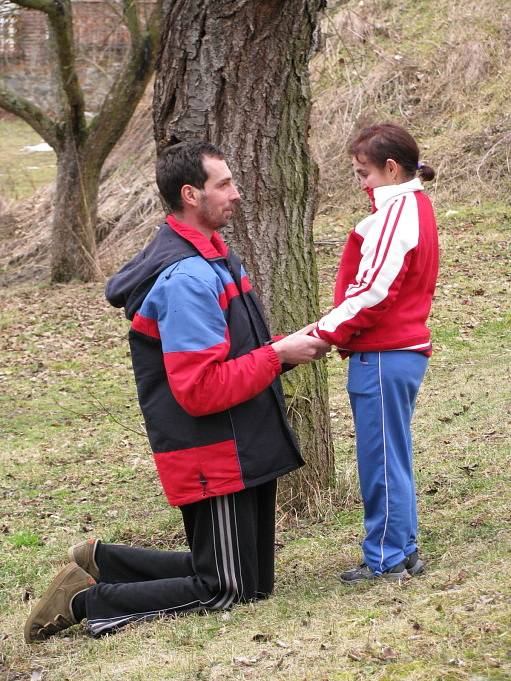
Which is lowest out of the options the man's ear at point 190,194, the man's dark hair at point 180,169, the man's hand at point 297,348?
the man's hand at point 297,348

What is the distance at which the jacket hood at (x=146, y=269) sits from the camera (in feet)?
13.0

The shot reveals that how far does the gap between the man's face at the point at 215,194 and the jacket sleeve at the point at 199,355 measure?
32 cm

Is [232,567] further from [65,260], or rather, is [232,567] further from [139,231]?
[139,231]

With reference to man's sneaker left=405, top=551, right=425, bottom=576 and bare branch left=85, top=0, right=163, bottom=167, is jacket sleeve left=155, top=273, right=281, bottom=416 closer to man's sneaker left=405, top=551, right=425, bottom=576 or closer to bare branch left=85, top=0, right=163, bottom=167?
man's sneaker left=405, top=551, right=425, bottom=576

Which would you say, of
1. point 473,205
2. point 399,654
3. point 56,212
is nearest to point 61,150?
point 56,212

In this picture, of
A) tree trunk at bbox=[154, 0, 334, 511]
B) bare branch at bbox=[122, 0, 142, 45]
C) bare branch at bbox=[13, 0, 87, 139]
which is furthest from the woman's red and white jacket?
bare branch at bbox=[122, 0, 142, 45]

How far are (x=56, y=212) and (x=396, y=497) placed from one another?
12775 millimetres

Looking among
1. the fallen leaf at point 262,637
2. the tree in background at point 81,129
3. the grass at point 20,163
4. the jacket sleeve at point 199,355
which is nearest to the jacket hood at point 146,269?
the jacket sleeve at point 199,355

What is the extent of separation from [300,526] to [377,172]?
2.38 meters

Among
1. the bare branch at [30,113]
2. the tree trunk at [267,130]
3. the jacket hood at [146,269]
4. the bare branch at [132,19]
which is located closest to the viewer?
the jacket hood at [146,269]

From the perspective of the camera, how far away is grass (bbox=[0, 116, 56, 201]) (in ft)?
72.4

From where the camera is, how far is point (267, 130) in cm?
554

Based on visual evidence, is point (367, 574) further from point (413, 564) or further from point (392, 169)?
point (392, 169)

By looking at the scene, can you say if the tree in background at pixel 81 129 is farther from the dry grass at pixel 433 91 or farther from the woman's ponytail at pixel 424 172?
the woman's ponytail at pixel 424 172
